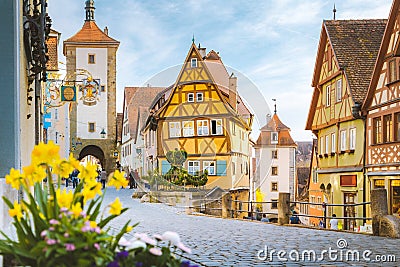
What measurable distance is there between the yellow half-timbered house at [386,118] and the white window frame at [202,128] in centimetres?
555

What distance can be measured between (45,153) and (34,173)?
→ 0.40ft

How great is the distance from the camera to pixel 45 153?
2.31 m

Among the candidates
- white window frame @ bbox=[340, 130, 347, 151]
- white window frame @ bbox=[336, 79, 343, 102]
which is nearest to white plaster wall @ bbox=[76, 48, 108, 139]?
white window frame @ bbox=[336, 79, 343, 102]

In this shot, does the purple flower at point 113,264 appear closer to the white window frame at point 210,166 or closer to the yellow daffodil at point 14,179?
the yellow daffodil at point 14,179

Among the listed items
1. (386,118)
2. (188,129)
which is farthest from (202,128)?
(386,118)

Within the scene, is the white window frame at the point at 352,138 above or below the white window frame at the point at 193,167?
above

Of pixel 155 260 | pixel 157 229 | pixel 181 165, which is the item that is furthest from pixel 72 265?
pixel 181 165

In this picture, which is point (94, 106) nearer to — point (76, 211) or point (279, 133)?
point (279, 133)

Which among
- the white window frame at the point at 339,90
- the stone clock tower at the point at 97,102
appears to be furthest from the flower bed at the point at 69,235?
the stone clock tower at the point at 97,102

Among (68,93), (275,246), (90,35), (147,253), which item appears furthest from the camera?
(90,35)

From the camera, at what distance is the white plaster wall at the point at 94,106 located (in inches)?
1783

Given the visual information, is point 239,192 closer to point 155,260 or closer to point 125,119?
point 155,260

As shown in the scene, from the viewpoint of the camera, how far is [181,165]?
1662 centimetres

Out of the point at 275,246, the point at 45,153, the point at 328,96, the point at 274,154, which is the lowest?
the point at 275,246
